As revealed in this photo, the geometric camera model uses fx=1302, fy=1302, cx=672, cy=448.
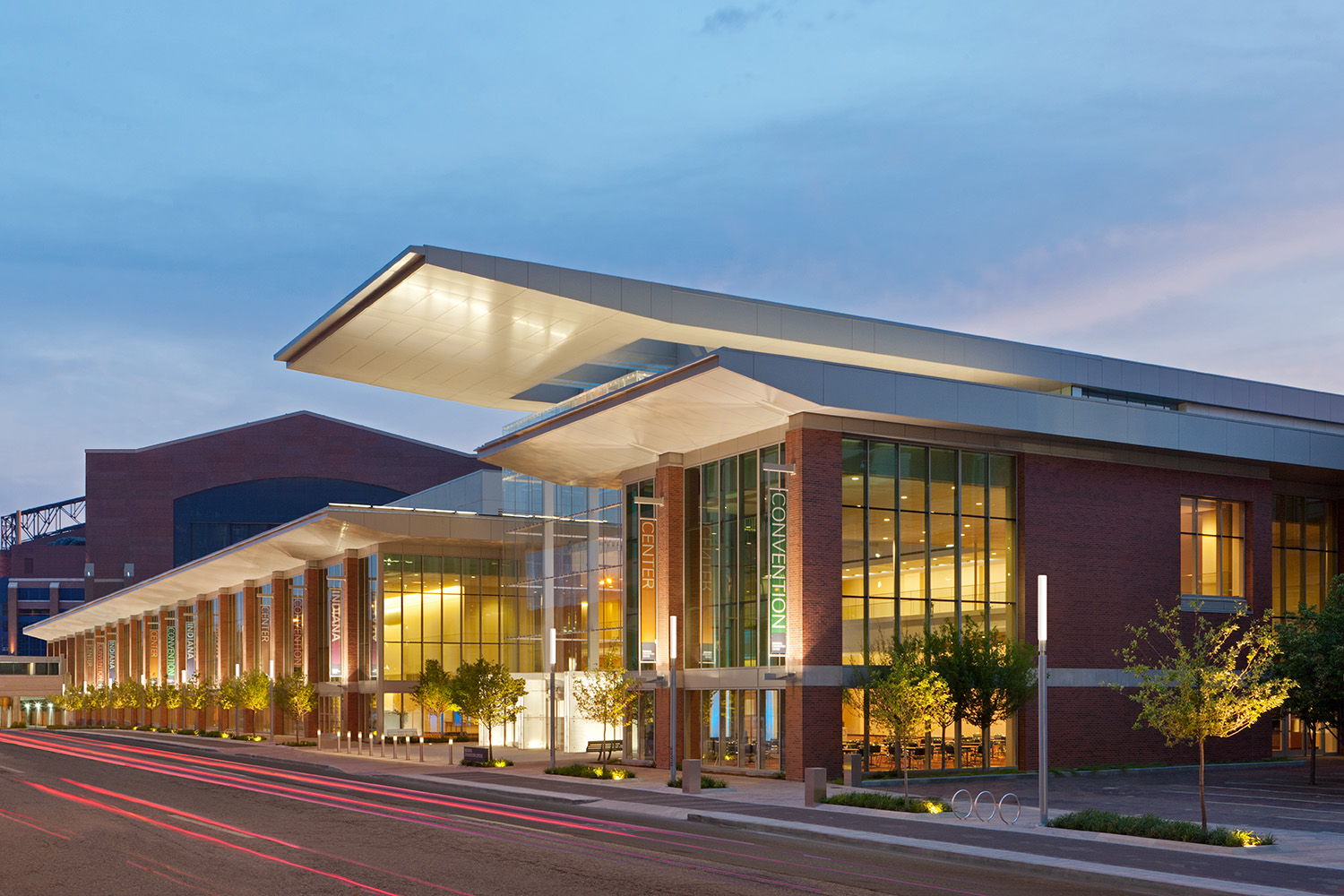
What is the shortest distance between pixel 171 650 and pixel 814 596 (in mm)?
84881

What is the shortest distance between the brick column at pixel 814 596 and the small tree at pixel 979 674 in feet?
9.86

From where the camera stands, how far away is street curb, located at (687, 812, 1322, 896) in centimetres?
1706

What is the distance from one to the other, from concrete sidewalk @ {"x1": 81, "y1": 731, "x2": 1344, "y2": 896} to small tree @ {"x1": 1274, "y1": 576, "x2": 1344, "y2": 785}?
18.2ft

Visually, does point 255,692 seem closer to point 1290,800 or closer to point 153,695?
point 153,695

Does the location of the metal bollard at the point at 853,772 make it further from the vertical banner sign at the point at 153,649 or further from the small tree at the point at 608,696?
the vertical banner sign at the point at 153,649

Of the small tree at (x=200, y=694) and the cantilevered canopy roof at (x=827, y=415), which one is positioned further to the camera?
the small tree at (x=200, y=694)

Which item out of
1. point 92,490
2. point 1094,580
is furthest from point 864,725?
point 92,490

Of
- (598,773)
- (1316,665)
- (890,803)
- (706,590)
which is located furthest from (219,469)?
(1316,665)

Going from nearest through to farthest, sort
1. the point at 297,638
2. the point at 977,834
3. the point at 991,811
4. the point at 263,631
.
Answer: the point at 977,834 → the point at 991,811 → the point at 297,638 → the point at 263,631

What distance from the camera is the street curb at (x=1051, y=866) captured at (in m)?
17.1

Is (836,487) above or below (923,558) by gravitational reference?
above

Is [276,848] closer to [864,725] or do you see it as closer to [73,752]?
[864,725]

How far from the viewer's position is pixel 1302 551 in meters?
48.3

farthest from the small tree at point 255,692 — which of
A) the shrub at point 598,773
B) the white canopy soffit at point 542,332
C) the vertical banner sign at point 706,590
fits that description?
the vertical banner sign at point 706,590
